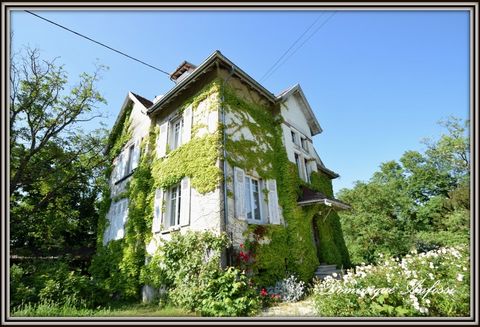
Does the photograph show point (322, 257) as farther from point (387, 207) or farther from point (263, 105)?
point (387, 207)

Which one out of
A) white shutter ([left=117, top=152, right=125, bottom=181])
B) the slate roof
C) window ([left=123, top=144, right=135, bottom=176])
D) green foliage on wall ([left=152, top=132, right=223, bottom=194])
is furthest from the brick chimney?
green foliage on wall ([left=152, top=132, right=223, bottom=194])

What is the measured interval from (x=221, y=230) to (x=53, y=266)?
6.59 metres

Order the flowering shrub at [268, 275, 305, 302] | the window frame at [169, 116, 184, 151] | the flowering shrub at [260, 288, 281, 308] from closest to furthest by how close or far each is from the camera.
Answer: the flowering shrub at [260, 288, 281, 308]
the flowering shrub at [268, 275, 305, 302]
the window frame at [169, 116, 184, 151]

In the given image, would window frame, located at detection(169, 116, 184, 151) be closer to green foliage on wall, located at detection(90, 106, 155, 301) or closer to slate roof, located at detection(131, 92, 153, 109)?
green foliage on wall, located at detection(90, 106, 155, 301)

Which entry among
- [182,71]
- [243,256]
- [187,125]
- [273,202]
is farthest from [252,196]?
[182,71]

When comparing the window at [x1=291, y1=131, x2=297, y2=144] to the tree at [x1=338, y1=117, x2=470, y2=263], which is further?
the tree at [x1=338, y1=117, x2=470, y2=263]

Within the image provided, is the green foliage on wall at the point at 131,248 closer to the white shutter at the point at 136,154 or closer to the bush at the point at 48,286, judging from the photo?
the white shutter at the point at 136,154

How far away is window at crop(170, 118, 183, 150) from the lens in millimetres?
11848

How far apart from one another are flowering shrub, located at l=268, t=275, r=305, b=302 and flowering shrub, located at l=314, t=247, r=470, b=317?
216 centimetres

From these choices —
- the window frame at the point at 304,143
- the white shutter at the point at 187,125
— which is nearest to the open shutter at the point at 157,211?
the white shutter at the point at 187,125

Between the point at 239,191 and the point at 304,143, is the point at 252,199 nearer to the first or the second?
the point at 239,191

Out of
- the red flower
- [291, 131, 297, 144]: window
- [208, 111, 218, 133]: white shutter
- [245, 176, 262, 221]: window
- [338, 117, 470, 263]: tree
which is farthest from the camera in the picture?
[338, 117, 470, 263]: tree

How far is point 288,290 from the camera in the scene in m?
8.23

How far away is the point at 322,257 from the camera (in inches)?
466
